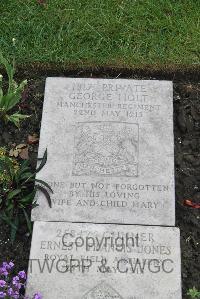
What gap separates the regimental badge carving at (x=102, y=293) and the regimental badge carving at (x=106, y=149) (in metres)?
0.82

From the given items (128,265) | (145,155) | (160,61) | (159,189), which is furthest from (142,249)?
(160,61)

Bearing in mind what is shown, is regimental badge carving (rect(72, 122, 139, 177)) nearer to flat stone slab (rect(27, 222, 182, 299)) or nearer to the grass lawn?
flat stone slab (rect(27, 222, 182, 299))

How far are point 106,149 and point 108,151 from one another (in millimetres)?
24

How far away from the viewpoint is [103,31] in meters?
5.21

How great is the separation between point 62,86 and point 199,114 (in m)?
1.14

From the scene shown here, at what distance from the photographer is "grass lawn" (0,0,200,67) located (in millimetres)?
5051

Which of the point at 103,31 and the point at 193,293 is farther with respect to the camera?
the point at 103,31

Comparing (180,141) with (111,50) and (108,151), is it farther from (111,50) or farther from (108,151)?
(111,50)

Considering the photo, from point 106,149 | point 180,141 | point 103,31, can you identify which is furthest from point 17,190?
point 103,31

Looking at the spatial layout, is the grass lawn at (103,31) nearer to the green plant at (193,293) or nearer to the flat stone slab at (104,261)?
the flat stone slab at (104,261)

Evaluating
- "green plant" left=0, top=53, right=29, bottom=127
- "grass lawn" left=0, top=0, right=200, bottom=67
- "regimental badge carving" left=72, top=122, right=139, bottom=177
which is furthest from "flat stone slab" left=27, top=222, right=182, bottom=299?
"grass lawn" left=0, top=0, right=200, bottom=67

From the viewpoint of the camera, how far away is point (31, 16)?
5.33 meters

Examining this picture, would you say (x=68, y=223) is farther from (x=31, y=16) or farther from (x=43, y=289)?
(x=31, y=16)

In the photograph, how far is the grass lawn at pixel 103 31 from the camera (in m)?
5.05
